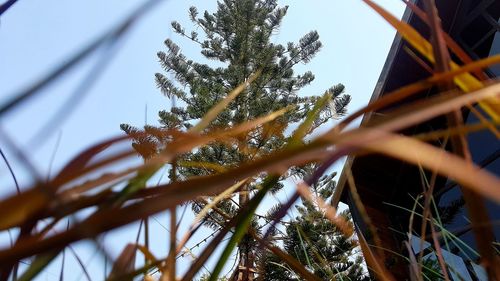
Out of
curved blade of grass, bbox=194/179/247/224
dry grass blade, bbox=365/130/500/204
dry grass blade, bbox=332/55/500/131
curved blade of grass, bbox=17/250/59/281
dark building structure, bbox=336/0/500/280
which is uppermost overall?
dark building structure, bbox=336/0/500/280

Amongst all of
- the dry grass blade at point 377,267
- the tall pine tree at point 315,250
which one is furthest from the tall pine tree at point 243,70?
the dry grass blade at point 377,267

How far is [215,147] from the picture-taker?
10641mm

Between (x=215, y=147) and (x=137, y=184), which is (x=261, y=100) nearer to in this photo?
(x=215, y=147)

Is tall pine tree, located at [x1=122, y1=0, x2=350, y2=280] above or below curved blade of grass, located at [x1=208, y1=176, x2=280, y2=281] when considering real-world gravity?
above

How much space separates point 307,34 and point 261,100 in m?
1.98

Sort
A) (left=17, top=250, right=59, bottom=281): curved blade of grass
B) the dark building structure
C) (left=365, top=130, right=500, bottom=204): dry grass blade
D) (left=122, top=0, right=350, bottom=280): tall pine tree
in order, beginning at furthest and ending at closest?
(left=122, top=0, right=350, bottom=280): tall pine tree
the dark building structure
(left=17, top=250, right=59, bottom=281): curved blade of grass
(left=365, top=130, right=500, bottom=204): dry grass blade

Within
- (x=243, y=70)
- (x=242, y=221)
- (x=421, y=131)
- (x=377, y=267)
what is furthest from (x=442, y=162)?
(x=243, y=70)

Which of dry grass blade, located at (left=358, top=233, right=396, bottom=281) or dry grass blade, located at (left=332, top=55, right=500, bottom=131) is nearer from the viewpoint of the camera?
dry grass blade, located at (left=332, top=55, right=500, bottom=131)

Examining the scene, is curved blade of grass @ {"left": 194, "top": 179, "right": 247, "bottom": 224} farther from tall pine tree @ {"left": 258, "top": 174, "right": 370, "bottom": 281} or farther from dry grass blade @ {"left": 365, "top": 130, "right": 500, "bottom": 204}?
dry grass blade @ {"left": 365, "top": 130, "right": 500, "bottom": 204}

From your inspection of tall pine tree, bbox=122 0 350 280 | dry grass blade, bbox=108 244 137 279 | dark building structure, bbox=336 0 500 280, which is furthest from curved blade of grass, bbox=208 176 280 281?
tall pine tree, bbox=122 0 350 280

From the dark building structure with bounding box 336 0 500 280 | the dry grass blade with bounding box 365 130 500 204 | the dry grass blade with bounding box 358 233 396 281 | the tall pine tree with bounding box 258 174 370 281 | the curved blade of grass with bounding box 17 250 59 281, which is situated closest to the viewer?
the dry grass blade with bounding box 365 130 500 204

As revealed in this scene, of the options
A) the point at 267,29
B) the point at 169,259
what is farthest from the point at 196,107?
the point at 169,259

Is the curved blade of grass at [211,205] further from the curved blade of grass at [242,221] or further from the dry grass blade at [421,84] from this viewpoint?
the dry grass blade at [421,84]

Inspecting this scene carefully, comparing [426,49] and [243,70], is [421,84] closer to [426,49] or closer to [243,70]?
[426,49]
